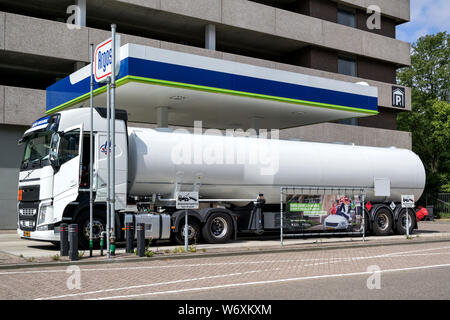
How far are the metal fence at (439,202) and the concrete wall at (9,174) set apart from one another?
103ft

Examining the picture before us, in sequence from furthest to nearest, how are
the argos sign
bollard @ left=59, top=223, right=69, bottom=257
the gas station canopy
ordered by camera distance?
the gas station canopy < the argos sign < bollard @ left=59, top=223, right=69, bottom=257

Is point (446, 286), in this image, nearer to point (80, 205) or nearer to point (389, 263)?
point (389, 263)

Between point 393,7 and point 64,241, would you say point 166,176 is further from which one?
point 393,7

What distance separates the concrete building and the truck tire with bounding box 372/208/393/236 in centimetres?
1119

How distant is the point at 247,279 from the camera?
10305 millimetres

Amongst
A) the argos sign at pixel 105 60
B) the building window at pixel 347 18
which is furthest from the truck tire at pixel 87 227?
the building window at pixel 347 18

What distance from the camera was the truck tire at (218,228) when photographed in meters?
17.5

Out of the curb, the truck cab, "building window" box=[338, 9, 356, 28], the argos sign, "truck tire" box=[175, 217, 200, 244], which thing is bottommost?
the curb

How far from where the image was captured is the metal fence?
43.5m

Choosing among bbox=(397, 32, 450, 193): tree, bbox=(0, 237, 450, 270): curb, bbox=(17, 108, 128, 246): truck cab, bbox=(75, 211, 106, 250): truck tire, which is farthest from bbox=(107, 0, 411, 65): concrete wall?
bbox=(0, 237, 450, 270): curb

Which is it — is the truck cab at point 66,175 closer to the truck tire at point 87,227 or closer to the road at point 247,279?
the truck tire at point 87,227

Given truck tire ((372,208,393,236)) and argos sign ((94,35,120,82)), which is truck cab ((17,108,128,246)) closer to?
argos sign ((94,35,120,82))
